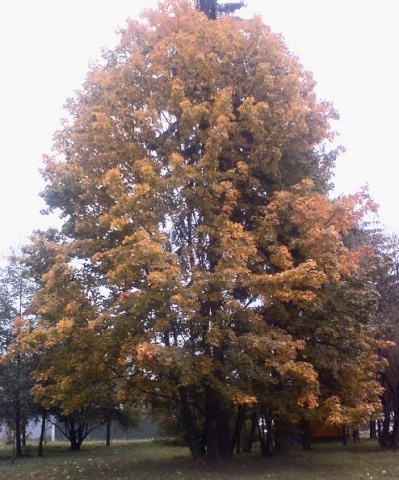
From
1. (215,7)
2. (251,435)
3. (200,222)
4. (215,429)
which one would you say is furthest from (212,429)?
(215,7)

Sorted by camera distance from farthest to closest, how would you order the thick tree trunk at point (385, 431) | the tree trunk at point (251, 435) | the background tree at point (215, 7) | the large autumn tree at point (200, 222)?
the thick tree trunk at point (385, 431)
the tree trunk at point (251, 435)
the background tree at point (215, 7)
the large autumn tree at point (200, 222)

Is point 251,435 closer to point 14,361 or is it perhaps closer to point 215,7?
point 14,361

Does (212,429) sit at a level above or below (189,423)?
below

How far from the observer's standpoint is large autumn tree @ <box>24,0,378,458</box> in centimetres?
1272

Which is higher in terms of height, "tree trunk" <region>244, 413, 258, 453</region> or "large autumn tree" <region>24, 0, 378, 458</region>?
"large autumn tree" <region>24, 0, 378, 458</region>

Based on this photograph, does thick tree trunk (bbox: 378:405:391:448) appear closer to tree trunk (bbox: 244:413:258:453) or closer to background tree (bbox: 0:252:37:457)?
tree trunk (bbox: 244:413:258:453)

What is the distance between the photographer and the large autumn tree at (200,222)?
41.7ft

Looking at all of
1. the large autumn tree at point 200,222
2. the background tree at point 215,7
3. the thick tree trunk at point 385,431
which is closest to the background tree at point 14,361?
the large autumn tree at point 200,222

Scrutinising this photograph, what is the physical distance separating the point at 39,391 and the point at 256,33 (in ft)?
34.4

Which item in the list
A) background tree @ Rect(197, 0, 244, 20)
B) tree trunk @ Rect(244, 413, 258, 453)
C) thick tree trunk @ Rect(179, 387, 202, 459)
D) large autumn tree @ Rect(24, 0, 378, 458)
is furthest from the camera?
tree trunk @ Rect(244, 413, 258, 453)

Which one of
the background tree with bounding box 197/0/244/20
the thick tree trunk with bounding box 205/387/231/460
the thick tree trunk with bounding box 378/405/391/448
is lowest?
the thick tree trunk with bounding box 378/405/391/448

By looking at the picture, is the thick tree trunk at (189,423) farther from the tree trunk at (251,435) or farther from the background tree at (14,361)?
the background tree at (14,361)

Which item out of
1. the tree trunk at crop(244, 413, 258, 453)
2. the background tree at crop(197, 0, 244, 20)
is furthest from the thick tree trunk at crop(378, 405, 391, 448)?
the background tree at crop(197, 0, 244, 20)

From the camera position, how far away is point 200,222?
1484 cm
